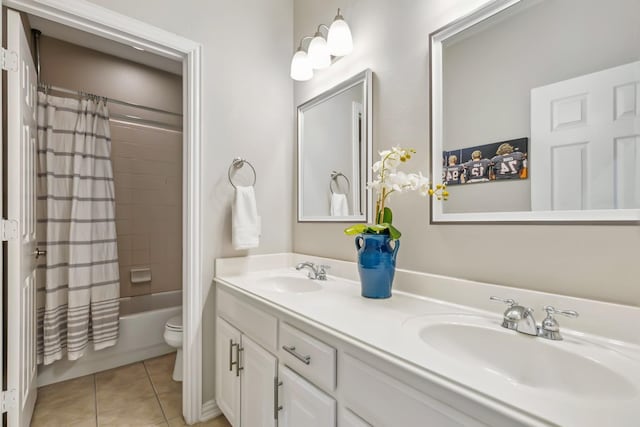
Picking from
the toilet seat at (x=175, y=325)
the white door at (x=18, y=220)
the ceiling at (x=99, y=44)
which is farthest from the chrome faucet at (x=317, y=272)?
the ceiling at (x=99, y=44)

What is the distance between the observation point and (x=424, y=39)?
1.25 meters

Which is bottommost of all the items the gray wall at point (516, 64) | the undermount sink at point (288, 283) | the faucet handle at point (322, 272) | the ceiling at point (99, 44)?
the undermount sink at point (288, 283)

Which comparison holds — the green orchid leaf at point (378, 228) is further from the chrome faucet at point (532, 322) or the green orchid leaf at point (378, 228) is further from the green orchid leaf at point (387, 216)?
the chrome faucet at point (532, 322)

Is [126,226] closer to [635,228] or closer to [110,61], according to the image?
[110,61]

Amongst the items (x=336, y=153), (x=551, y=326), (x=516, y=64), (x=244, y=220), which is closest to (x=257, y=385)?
(x=244, y=220)

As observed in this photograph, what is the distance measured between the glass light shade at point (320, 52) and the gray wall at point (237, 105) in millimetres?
376

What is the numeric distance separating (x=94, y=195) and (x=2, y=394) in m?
1.28

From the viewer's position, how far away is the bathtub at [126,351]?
202cm

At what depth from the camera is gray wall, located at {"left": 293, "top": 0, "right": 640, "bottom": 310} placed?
837mm

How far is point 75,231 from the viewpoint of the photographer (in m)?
2.04

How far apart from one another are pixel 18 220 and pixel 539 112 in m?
2.08

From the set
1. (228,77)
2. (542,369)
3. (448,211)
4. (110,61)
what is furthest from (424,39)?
(110,61)

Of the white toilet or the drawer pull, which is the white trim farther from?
the drawer pull

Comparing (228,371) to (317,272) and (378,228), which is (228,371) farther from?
(378,228)
